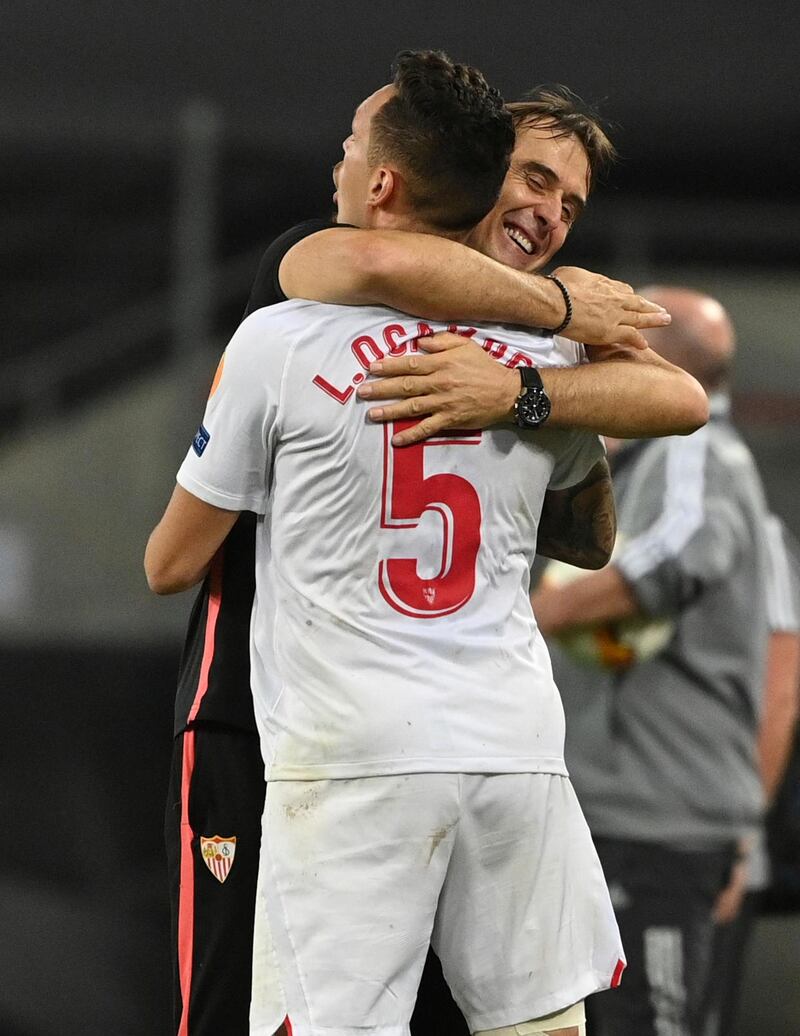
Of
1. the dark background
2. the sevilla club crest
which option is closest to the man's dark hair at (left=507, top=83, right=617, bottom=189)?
the sevilla club crest

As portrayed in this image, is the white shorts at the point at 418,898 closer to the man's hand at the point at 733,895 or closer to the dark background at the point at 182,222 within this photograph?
the man's hand at the point at 733,895

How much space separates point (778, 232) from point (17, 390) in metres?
2.75

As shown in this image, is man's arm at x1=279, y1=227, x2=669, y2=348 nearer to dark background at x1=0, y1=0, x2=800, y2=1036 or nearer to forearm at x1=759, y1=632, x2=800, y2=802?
forearm at x1=759, y1=632, x2=800, y2=802

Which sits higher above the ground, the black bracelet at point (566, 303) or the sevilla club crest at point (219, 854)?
the black bracelet at point (566, 303)

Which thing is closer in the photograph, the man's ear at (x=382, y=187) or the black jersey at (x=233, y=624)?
the man's ear at (x=382, y=187)

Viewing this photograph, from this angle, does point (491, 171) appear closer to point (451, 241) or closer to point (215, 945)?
point (451, 241)

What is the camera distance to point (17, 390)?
18.4 ft

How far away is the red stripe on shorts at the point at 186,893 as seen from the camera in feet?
5.35

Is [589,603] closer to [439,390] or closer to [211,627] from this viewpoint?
[211,627]

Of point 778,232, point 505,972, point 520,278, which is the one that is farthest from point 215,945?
point 778,232

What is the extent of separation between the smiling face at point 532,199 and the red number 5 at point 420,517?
30cm

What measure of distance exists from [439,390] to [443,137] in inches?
9.7

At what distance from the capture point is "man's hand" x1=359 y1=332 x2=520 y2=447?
58.1 inches

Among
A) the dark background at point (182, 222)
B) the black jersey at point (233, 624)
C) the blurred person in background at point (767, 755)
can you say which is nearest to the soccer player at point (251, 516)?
the black jersey at point (233, 624)
